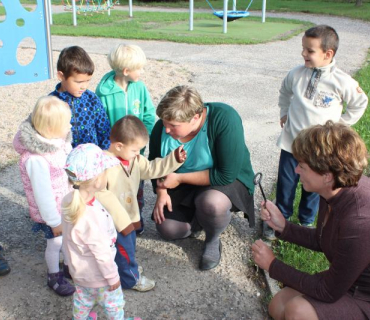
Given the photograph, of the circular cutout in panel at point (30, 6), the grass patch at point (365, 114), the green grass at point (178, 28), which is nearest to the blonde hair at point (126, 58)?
the grass patch at point (365, 114)

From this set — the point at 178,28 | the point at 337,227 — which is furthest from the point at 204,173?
the point at 178,28

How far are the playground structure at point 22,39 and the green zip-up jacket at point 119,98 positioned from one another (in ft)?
17.2

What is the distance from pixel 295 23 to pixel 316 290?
16.6 m

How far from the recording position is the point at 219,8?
2456 cm

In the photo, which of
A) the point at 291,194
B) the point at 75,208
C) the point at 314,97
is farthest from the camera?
the point at 291,194

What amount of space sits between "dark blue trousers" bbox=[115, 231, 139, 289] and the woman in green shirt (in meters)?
0.48

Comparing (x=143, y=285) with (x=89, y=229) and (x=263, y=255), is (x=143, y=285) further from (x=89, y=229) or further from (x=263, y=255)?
(x=89, y=229)

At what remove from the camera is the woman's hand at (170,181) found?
10.2ft

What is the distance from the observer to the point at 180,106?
2.82m

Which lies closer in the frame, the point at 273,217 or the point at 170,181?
the point at 273,217

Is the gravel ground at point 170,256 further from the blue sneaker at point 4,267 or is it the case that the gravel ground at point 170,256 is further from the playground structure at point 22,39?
the playground structure at point 22,39

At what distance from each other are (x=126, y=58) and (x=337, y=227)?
Result: 180cm

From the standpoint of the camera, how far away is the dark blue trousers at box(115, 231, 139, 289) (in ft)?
8.89

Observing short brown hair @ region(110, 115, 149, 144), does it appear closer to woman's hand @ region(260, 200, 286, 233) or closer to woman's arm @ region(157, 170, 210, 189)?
woman's arm @ region(157, 170, 210, 189)
